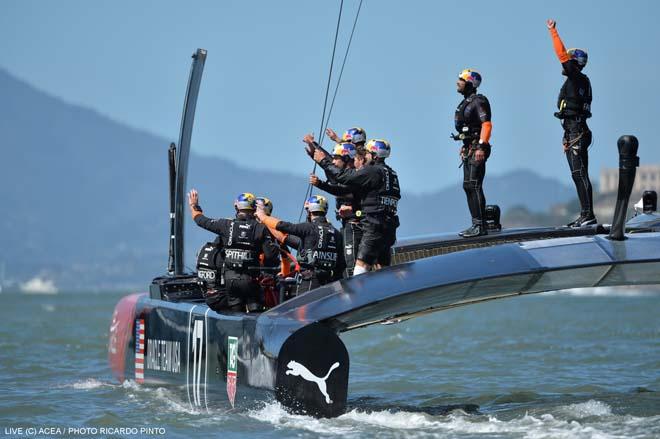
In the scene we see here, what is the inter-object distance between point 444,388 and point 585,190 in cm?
348

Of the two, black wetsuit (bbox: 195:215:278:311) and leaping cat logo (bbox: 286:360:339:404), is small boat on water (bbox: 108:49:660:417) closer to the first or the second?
leaping cat logo (bbox: 286:360:339:404)

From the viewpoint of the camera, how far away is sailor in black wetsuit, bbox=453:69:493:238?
41.9 feet

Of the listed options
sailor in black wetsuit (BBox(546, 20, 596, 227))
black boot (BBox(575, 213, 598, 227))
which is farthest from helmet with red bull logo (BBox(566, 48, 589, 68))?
black boot (BBox(575, 213, 598, 227))

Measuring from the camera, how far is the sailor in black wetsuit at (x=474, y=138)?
41.9ft

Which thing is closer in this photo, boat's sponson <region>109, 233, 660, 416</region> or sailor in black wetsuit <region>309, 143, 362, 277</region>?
boat's sponson <region>109, 233, 660, 416</region>

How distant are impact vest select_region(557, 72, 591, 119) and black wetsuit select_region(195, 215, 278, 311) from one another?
324cm

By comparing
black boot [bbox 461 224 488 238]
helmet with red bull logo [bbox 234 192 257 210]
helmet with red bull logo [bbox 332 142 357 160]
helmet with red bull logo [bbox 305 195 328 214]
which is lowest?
black boot [bbox 461 224 488 238]

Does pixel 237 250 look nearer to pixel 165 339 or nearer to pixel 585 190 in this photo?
pixel 165 339

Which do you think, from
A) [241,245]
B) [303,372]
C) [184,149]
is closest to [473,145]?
[241,245]

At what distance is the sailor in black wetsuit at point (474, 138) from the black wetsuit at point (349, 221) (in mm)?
1393

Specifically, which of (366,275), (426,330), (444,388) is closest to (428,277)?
(366,275)

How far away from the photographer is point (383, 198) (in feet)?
37.5

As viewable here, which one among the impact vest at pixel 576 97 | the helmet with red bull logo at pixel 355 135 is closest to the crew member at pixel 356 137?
the helmet with red bull logo at pixel 355 135

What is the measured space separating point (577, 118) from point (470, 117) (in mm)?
1115
